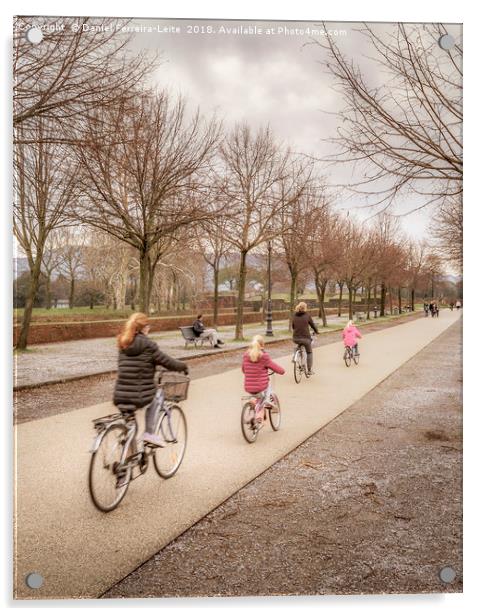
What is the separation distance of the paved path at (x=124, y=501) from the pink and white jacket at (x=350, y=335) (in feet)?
4.24

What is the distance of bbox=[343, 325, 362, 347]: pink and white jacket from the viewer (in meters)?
6.55

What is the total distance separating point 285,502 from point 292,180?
2.90m

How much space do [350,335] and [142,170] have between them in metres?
3.67

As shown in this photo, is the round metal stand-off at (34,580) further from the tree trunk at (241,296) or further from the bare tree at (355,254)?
the bare tree at (355,254)

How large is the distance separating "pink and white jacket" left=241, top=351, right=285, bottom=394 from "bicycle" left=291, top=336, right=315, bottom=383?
1784mm

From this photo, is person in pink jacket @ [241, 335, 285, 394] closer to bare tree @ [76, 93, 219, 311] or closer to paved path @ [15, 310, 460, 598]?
paved path @ [15, 310, 460, 598]

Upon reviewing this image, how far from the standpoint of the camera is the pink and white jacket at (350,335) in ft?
21.5

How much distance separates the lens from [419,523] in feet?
12.1

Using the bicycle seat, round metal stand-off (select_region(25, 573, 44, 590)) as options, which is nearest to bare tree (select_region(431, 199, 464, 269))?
the bicycle seat

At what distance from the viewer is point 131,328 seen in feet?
12.2

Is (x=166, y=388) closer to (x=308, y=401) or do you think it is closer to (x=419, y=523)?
(x=419, y=523)

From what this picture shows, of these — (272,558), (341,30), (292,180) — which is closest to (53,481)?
(272,558)

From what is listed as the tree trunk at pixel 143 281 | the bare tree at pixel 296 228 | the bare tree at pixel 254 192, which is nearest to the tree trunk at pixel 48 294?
the tree trunk at pixel 143 281

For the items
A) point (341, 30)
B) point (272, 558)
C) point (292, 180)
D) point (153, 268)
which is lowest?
point (272, 558)
